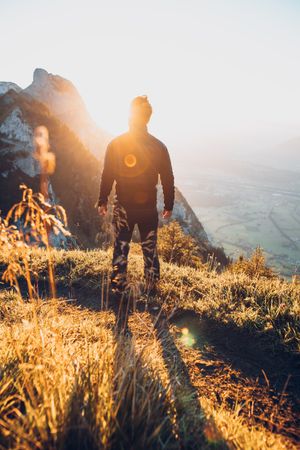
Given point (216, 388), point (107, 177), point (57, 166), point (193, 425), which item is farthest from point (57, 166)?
point (193, 425)

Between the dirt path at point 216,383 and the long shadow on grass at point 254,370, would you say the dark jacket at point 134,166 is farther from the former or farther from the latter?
the long shadow on grass at point 254,370

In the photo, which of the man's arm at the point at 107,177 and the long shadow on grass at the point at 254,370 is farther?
the man's arm at the point at 107,177

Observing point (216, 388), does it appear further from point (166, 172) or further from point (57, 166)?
point (57, 166)

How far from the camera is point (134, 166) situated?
4613mm

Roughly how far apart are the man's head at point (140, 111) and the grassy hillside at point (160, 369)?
8.38 feet

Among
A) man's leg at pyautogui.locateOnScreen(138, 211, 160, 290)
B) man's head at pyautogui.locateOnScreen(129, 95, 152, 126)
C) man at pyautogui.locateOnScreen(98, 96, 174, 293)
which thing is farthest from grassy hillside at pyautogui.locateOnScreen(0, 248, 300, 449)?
man's head at pyautogui.locateOnScreen(129, 95, 152, 126)

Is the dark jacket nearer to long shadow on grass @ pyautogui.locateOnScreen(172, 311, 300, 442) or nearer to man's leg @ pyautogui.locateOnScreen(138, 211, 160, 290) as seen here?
man's leg @ pyautogui.locateOnScreen(138, 211, 160, 290)

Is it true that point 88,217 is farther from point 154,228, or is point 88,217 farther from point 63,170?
point 154,228

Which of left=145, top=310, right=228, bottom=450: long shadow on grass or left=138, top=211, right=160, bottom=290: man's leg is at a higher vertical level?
left=138, top=211, right=160, bottom=290: man's leg

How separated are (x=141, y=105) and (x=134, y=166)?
87 cm

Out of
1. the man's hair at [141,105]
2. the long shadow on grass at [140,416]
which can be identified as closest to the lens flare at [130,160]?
the man's hair at [141,105]

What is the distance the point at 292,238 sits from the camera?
146000mm

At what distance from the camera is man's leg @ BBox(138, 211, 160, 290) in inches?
187

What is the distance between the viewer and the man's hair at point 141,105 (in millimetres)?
4469
